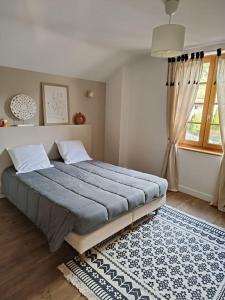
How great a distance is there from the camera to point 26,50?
2.73 m

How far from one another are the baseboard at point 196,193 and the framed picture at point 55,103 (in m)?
2.43

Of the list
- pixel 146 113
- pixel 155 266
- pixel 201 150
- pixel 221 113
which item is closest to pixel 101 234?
pixel 155 266

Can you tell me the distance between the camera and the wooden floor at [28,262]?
154 cm

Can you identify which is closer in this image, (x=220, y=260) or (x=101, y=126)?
(x=220, y=260)

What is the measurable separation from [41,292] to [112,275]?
58 centimetres

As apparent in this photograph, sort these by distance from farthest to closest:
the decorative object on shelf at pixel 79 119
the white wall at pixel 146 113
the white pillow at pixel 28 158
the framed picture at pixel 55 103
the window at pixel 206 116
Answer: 1. the decorative object on shelf at pixel 79 119
2. the white wall at pixel 146 113
3. the framed picture at pixel 55 103
4. the window at pixel 206 116
5. the white pillow at pixel 28 158

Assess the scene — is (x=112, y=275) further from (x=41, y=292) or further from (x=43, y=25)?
(x=43, y=25)

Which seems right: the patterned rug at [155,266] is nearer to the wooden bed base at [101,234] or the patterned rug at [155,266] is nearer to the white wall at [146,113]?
the wooden bed base at [101,234]

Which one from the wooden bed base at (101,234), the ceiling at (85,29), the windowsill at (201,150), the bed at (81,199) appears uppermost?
the ceiling at (85,29)

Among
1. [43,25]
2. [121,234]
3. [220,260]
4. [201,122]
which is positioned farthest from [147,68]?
[220,260]

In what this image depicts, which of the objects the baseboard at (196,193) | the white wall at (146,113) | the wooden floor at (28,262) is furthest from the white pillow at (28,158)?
the baseboard at (196,193)

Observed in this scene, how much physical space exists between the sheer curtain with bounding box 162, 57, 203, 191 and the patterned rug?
1257 mm

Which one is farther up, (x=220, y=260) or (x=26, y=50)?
(x=26, y=50)

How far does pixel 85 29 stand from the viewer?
8.09 ft
